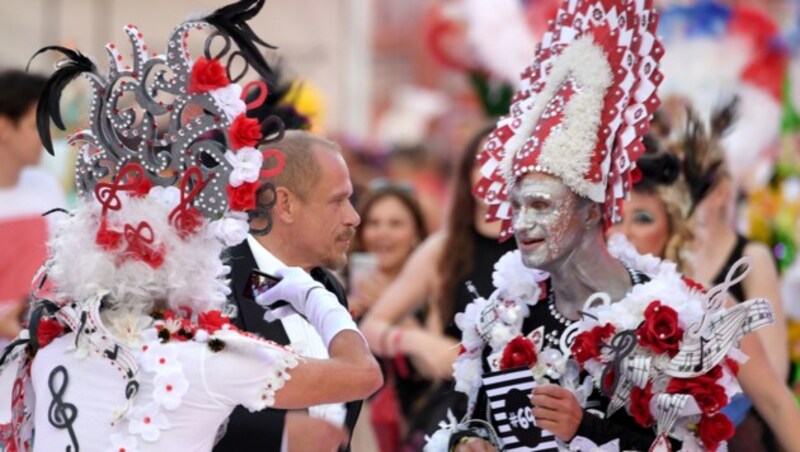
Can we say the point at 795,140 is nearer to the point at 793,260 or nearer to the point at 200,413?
the point at 793,260

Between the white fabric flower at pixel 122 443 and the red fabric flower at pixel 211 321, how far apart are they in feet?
1.00

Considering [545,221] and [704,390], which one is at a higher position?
[545,221]

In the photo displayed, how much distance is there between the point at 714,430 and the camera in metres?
4.10

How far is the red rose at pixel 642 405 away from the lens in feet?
13.3

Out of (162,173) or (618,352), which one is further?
(618,352)

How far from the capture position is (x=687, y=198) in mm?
5652

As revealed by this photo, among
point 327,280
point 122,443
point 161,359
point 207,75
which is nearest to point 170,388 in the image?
point 161,359

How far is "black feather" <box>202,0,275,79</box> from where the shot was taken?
149 inches

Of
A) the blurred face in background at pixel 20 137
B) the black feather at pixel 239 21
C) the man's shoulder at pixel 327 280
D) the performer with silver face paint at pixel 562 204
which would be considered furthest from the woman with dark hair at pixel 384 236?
the black feather at pixel 239 21

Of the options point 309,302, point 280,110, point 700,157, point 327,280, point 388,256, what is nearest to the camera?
point 309,302

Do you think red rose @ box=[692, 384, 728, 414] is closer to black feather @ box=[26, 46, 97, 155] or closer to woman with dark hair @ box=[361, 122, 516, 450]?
black feather @ box=[26, 46, 97, 155]

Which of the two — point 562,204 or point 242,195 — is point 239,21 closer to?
point 242,195

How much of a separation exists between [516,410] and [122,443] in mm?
1127

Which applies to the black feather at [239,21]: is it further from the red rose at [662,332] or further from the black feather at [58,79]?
the red rose at [662,332]
